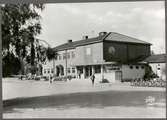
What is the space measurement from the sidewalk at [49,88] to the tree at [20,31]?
438 mm

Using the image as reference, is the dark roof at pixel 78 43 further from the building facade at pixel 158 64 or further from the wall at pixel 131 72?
the building facade at pixel 158 64

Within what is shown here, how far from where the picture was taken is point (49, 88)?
6.32 meters

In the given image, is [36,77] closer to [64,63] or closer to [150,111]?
[64,63]

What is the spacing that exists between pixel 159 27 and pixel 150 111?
173 cm

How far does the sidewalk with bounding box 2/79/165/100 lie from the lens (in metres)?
6.14

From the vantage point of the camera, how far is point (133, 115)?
5.83 meters

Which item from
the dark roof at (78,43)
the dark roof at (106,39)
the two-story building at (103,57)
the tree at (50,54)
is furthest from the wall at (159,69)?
the tree at (50,54)

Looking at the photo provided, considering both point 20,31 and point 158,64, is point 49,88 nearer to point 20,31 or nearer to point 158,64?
point 20,31

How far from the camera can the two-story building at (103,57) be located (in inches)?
240

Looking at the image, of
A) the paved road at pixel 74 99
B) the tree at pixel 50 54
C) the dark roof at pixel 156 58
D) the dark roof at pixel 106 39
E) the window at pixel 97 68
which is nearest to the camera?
the dark roof at pixel 156 58

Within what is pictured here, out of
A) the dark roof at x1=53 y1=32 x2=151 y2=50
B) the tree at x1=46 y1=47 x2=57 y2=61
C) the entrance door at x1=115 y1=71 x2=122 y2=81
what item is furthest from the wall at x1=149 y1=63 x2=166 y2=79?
the tree at x1=46 y1=47 x2=57 y2=61

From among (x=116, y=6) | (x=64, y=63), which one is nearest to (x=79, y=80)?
(x=64, y=63)

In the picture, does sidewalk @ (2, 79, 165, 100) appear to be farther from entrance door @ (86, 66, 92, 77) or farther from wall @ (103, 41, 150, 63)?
wall @ (103, 41, 150, 63)

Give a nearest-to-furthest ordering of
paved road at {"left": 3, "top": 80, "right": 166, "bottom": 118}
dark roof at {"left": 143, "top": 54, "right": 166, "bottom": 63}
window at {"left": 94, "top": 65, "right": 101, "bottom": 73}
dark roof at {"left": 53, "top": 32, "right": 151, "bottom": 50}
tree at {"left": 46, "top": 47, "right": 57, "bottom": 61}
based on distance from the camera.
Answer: dark roof at {"left": 143, "top": 54, "right": 166, "bottom": 63}
paved road at {"left": 3, "top": 80, "right": 166, "bottom": 118}
dark roof at {"left": 53, "top": 32, "right": 151, "bottom": 50}
tree at {"left": 46, "top": 47, "right": 57, "bottom": 61}
window at {"left": 94, "top": 65, "right": 101, "bottom": 73}
